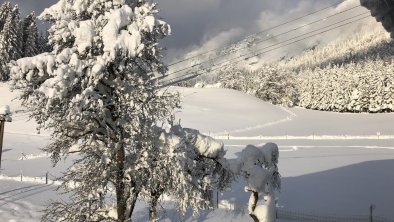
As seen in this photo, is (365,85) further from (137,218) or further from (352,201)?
(137,218)

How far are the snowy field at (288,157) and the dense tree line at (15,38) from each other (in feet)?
28.1

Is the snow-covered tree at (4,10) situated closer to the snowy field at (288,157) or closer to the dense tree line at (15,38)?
the dense tree line at (15,38)

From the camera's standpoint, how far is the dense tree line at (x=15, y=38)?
88.8 meters

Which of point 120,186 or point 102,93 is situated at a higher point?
point 102,93

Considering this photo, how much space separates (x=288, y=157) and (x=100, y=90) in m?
35.4

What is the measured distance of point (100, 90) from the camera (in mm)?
12281

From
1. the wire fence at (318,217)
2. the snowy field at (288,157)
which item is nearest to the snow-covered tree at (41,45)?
the snowy field at (288,157)

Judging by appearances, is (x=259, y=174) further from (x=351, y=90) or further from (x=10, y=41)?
(x=10, y=41)

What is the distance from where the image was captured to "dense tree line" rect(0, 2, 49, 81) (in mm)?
88812

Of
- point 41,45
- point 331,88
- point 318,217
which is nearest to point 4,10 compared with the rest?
point 41,45

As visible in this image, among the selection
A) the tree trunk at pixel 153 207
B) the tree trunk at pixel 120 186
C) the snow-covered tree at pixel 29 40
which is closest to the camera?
the tree trunk at pixel 120 186

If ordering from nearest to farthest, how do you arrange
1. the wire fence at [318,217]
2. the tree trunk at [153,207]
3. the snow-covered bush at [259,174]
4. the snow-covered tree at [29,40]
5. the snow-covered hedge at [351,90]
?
the tree trunk at [153,207] < the snow-covered bush at [259,174] < the wire fence at [318,217] < the snow-covered hedge at [351,90] < the snow-covered tree at [29,40]

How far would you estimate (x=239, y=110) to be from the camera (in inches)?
3332

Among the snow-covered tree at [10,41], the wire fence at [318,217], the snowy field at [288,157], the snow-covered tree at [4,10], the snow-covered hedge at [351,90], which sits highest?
the snow-covered tree at [4,10]
